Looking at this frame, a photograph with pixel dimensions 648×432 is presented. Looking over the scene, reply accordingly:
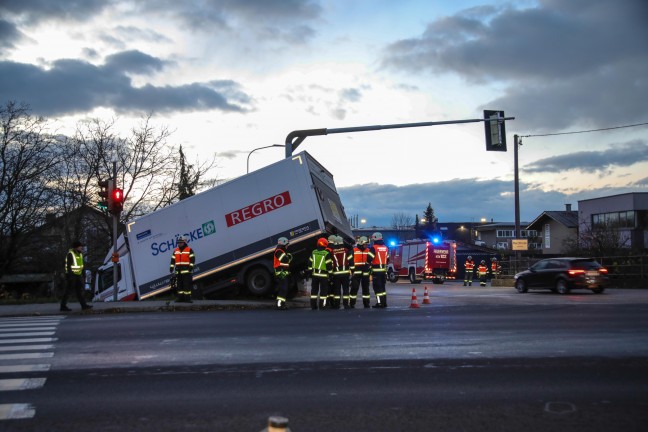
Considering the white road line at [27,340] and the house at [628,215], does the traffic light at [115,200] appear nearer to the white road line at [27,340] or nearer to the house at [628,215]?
the white road line at [27,340]

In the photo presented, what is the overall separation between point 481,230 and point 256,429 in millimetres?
98749

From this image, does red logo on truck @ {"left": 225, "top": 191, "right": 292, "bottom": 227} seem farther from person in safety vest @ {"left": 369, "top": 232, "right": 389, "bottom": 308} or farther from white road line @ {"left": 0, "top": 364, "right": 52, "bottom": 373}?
white road line @ {"left": 0, "top": 364, "right": 52, "bottom": 373}

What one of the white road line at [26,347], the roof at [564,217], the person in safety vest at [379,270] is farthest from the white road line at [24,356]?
the roof at [564,217]

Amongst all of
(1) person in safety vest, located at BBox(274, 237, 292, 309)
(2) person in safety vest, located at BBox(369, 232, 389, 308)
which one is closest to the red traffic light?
(1) person in safety vest, located at BBox(274, 237, 292, 309)

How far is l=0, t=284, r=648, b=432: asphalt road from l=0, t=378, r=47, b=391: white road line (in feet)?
0.38

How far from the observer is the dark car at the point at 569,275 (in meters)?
24.4

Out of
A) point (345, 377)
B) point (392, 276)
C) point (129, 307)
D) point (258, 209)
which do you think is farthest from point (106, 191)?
point (392, 276)

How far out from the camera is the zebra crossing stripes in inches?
242

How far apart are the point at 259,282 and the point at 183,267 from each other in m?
2.47

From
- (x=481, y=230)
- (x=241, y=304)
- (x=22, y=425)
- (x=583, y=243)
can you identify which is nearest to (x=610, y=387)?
(x=22, y=425)

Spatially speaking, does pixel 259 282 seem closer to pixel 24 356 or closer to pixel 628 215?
pixel 24 356

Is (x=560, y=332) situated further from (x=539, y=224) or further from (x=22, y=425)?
(x=539, y=224)

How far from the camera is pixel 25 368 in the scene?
798 cm

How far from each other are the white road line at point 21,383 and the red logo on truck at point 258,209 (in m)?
11.7
